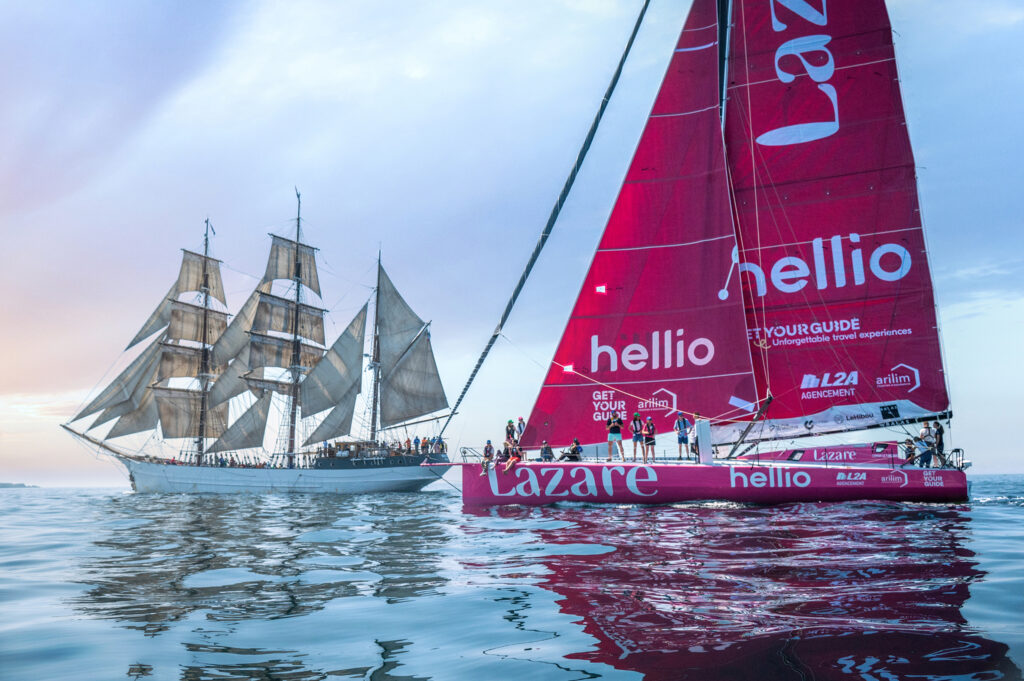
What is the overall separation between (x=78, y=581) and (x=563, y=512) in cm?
1128

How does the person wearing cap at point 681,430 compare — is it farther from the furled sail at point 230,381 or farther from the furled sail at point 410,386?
the furled sail at point 230,381

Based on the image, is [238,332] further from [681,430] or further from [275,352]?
[681,430]

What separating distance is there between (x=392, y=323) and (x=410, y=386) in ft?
20.3

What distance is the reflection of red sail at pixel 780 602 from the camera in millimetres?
4797

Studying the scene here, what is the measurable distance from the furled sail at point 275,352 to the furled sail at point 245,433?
4.90 metres

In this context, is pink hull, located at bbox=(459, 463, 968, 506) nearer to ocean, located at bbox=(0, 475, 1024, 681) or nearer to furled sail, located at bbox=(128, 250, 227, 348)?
ocean, located at bbox=(0, 475, 1024, 681)

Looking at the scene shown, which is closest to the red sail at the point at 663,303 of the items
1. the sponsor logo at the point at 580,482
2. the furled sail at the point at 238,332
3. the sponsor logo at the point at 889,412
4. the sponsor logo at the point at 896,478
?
the sponsor logo at the point at 580,482

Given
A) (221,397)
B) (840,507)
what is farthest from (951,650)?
(221,397)

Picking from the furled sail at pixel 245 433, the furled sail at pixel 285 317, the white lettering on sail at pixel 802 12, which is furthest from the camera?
the furled sail at pixel 285 317

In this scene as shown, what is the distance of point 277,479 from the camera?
56094 mm

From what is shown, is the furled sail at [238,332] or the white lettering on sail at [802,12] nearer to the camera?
the white lettering on sail at [802,12]

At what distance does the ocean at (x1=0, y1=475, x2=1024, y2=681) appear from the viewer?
496 cm

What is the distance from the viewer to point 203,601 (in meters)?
7.29

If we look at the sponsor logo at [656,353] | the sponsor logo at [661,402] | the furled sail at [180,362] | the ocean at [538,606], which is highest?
the furled sail at [180,362]
